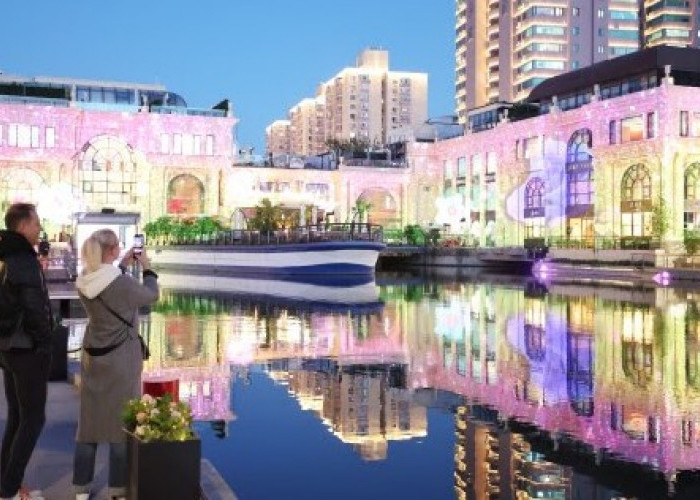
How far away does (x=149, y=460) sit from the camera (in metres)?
6.44

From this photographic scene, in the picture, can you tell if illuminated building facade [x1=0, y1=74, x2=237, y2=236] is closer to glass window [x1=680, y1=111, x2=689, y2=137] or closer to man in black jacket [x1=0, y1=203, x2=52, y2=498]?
glass window [x1=680, y1=111, x2=689, y2=137]

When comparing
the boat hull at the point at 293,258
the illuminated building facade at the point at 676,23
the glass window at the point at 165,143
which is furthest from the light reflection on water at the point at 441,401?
the illuminated building facade at the point at 676,23

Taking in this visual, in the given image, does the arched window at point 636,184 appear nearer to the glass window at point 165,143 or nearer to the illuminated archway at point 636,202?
the illuminated archway at point 636,202

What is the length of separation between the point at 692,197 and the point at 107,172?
44.6 meters

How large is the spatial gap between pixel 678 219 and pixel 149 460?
6142 centimetres

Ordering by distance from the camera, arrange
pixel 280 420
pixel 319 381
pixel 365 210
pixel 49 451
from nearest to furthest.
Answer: pixel 49 451, pixel 280 420, pixel 319 381, pixel 365 210

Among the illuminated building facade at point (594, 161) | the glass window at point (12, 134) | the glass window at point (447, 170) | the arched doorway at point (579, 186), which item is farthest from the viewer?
the glass window at point (447, 170)

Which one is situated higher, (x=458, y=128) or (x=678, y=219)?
(x=458, y=128)

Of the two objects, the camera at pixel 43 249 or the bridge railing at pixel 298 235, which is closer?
the camera at pixel 43 249

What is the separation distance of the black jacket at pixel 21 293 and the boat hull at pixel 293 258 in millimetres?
46382

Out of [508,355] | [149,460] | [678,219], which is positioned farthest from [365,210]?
[149,460]

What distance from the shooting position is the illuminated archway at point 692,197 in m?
64.0

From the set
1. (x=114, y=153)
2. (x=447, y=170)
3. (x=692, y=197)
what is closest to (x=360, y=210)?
(x=447, y=170)

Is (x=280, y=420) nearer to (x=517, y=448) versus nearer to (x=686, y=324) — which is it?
(x=517, y=448)
